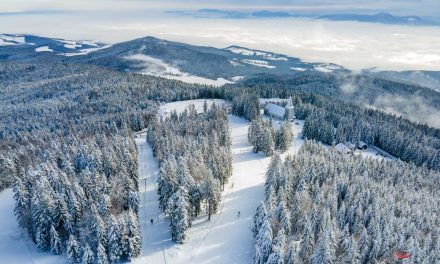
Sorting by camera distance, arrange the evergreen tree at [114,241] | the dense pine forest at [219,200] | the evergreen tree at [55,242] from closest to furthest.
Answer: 1. the dense pine forest at [219,200]
2. the evergreen tree at [114,241]
3. the evergreen tree at [55,242]

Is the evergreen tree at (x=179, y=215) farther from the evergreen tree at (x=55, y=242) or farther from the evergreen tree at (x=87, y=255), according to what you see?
the evergreen tree at (x=55, y=242)

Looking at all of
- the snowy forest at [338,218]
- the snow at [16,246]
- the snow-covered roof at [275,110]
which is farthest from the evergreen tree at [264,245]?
the snow-covered roof at [275,110]

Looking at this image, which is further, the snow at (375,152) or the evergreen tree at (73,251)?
the snow at (375,152)

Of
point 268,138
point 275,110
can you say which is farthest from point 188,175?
point 275,110

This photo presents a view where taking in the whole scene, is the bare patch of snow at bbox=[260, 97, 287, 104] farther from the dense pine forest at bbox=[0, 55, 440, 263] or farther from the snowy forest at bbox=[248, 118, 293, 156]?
the dense pine forest at bbox=[0, 55, 440, 263]

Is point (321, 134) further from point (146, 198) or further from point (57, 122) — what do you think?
point (57, 122)

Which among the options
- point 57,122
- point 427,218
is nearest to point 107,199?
point 427,218
